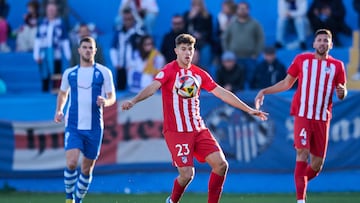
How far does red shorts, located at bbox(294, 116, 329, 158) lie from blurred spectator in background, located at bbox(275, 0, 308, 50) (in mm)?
7093

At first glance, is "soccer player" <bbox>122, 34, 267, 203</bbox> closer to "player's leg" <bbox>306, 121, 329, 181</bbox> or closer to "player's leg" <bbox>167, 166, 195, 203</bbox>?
"player's leg" <bbox>167, 166, 195, 203</bbox>

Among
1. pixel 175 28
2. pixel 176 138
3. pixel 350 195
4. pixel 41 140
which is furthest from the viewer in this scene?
pixel 175 28

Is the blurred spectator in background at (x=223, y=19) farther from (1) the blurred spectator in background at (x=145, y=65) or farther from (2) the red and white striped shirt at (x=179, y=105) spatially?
(2) the red and white striped shirt at (x=179, y=105)

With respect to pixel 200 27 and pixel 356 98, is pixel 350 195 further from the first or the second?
pixel 200 27

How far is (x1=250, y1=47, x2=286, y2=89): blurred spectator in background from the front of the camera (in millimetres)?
18359

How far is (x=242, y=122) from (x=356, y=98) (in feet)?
5.91

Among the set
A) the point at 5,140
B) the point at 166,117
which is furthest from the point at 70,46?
the point at 166,117

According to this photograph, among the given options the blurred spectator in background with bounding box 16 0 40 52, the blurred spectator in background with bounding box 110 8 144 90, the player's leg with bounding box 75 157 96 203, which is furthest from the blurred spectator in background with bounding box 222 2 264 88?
the player's leg with bounding box 75 157 96 203

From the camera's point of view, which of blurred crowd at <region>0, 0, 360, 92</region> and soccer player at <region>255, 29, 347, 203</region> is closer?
soccer player at <region>255, 29, 347, 203</region>

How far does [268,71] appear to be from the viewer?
1844 cm

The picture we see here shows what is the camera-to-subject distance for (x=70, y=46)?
20344 millimetres

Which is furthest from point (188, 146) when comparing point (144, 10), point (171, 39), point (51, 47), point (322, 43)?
point (144, 10)

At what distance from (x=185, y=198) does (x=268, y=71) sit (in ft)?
12.4

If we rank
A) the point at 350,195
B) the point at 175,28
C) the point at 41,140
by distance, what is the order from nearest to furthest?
the point at 350,195 → the point at 41,140 → the point at 175,28
